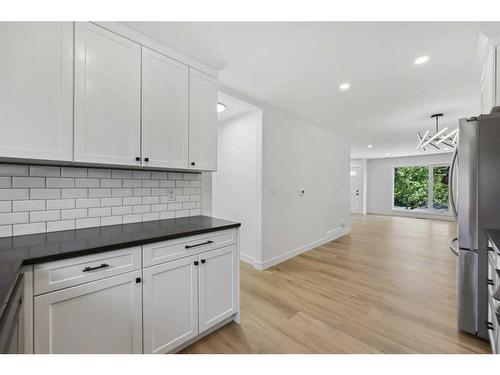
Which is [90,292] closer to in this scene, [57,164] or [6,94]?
[57,164]

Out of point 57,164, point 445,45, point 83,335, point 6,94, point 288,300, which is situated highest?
point 445,45

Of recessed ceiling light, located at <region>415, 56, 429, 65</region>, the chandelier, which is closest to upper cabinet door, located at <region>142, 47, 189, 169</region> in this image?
recessed ceiling light, located at <region>415, 56, 429, 65</region>

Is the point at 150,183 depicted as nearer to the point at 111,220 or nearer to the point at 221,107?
the point at 111,220

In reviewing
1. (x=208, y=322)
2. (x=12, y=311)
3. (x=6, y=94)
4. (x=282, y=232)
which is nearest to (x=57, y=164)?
(x=6, y=94)

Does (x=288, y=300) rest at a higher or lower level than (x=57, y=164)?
lower

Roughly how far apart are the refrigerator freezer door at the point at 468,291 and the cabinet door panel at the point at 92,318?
7.84 ft

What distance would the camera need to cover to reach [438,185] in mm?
8055

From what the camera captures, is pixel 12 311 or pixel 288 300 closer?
pixel 12 311

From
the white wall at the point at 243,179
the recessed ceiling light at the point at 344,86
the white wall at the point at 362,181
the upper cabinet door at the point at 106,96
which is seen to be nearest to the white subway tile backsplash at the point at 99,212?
the upper cabinet door at the point at 106,96

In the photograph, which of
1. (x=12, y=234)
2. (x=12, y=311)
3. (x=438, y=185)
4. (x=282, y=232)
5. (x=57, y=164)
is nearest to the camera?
(x=12, y=311)

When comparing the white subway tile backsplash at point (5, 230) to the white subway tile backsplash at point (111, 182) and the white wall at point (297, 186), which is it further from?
the white wall at point (297, 186)

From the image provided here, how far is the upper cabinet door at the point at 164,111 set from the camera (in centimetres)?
173

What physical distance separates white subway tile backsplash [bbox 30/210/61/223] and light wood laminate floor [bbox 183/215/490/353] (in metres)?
1.33

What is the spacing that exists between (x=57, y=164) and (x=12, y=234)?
0.50m
